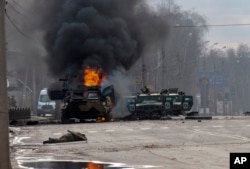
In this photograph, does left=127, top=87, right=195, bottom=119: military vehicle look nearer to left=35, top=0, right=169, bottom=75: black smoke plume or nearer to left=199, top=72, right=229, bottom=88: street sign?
left=35, top=0, right=169, bottom=75: black smoke plume

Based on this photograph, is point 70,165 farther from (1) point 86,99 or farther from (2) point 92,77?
(2) point 92,77

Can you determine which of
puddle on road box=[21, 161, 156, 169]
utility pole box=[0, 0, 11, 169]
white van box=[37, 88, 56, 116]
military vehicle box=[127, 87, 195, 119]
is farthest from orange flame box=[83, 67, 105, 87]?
utility pole box=[0, 0, 11, 169]

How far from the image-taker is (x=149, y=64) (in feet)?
277

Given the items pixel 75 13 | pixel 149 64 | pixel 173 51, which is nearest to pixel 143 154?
pixel 75 13

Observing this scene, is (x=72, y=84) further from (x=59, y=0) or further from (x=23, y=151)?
(x=23, y=151)

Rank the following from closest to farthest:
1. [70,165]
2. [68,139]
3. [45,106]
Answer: [70,165] < [68,139] < [45,106]

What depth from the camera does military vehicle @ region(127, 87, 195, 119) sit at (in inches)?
1619

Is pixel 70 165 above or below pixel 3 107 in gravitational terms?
below

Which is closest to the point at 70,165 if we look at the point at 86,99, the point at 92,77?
the point at 86,99

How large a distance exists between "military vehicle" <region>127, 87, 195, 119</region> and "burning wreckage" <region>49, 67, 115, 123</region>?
4.67m

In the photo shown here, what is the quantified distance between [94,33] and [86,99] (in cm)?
681

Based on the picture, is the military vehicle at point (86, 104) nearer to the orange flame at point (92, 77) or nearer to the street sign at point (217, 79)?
the orange flame at point (92, 77)

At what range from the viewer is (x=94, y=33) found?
40062 mm

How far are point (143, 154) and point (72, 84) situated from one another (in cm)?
2190
